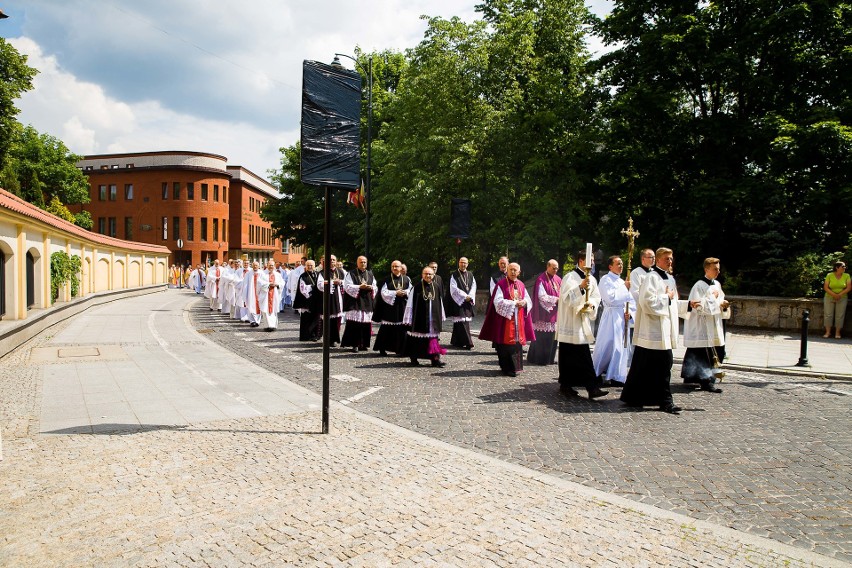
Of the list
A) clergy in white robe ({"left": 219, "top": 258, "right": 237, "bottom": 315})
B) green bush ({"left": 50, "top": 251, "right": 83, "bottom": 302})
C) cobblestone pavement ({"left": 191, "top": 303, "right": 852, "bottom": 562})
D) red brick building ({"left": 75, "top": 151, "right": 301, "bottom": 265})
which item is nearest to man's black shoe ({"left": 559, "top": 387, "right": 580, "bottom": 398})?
cobblestone pavement ({"left": 191, "top": 303, "right": 852, "bottom": 562})

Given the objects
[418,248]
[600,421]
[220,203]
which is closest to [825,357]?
[600,421]

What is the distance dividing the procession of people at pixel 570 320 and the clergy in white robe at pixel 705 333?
16 millimetres

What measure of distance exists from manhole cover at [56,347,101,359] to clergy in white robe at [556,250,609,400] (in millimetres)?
8901

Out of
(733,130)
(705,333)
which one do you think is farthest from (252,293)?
(733,130)

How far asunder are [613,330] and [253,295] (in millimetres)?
12598

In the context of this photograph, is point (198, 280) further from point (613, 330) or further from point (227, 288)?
point (613, 330)

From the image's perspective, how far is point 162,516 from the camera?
4.41 meters

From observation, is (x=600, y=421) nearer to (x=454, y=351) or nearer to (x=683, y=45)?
(x=454, y=351)

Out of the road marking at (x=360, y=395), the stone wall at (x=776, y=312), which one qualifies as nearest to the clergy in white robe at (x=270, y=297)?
the road marking at (x=360, y=395)

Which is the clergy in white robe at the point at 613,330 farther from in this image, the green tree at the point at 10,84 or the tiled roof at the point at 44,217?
the green tree at the point at 10,84

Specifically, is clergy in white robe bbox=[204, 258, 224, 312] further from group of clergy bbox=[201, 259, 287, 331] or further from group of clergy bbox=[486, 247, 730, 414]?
group of clergy bbox=[486, 247, 730, 414]

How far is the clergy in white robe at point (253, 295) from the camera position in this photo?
61.3 feet

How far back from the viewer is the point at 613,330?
9805 millimetres

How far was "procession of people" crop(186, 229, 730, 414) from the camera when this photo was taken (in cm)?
834
